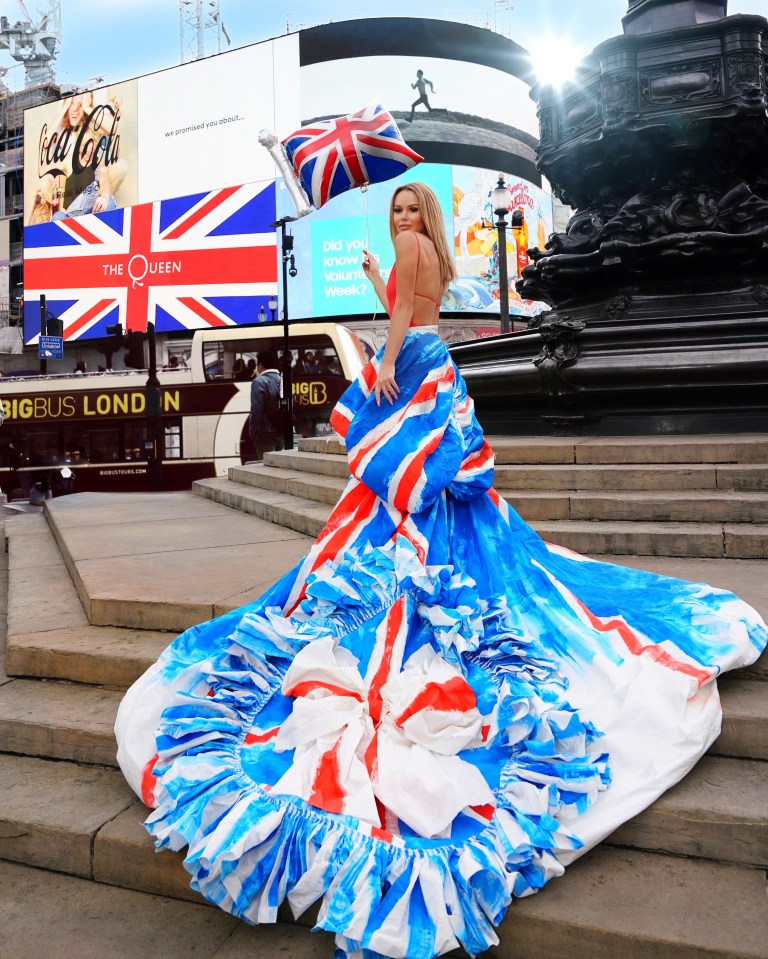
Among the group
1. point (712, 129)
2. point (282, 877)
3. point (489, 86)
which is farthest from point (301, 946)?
point (489, 86)

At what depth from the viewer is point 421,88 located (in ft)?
115

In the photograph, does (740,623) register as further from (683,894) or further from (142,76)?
(142,76)

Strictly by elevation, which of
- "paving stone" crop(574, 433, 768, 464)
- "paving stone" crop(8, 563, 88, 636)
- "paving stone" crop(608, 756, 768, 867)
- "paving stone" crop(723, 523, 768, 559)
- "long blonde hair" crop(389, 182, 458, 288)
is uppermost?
"long blonde hair" crop(389, 182, 458, 288)

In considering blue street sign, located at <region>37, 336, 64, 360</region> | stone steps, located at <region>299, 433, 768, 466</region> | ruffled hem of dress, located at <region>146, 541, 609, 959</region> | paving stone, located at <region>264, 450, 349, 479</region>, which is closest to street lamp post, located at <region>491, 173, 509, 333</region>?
paving stone, located at <region>264, 450, 349, 479</region>

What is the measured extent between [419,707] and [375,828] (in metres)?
0.33

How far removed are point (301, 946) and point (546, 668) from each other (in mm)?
966

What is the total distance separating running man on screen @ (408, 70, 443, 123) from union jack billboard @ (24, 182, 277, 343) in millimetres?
7246

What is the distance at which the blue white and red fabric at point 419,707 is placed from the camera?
1822 millimetres

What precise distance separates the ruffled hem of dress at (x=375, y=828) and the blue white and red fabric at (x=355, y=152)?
2223 mm

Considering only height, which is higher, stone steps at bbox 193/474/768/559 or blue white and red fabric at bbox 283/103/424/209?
blue white and red fabric at bbox 283/103/424/209

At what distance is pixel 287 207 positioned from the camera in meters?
34.8

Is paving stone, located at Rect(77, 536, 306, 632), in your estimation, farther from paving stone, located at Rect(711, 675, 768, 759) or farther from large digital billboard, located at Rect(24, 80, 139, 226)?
large digital billboard, located at Rect(24, 80, 139, 226)

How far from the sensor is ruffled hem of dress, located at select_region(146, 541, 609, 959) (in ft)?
5.69

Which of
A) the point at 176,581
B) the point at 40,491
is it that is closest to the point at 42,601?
the point at 176,581
